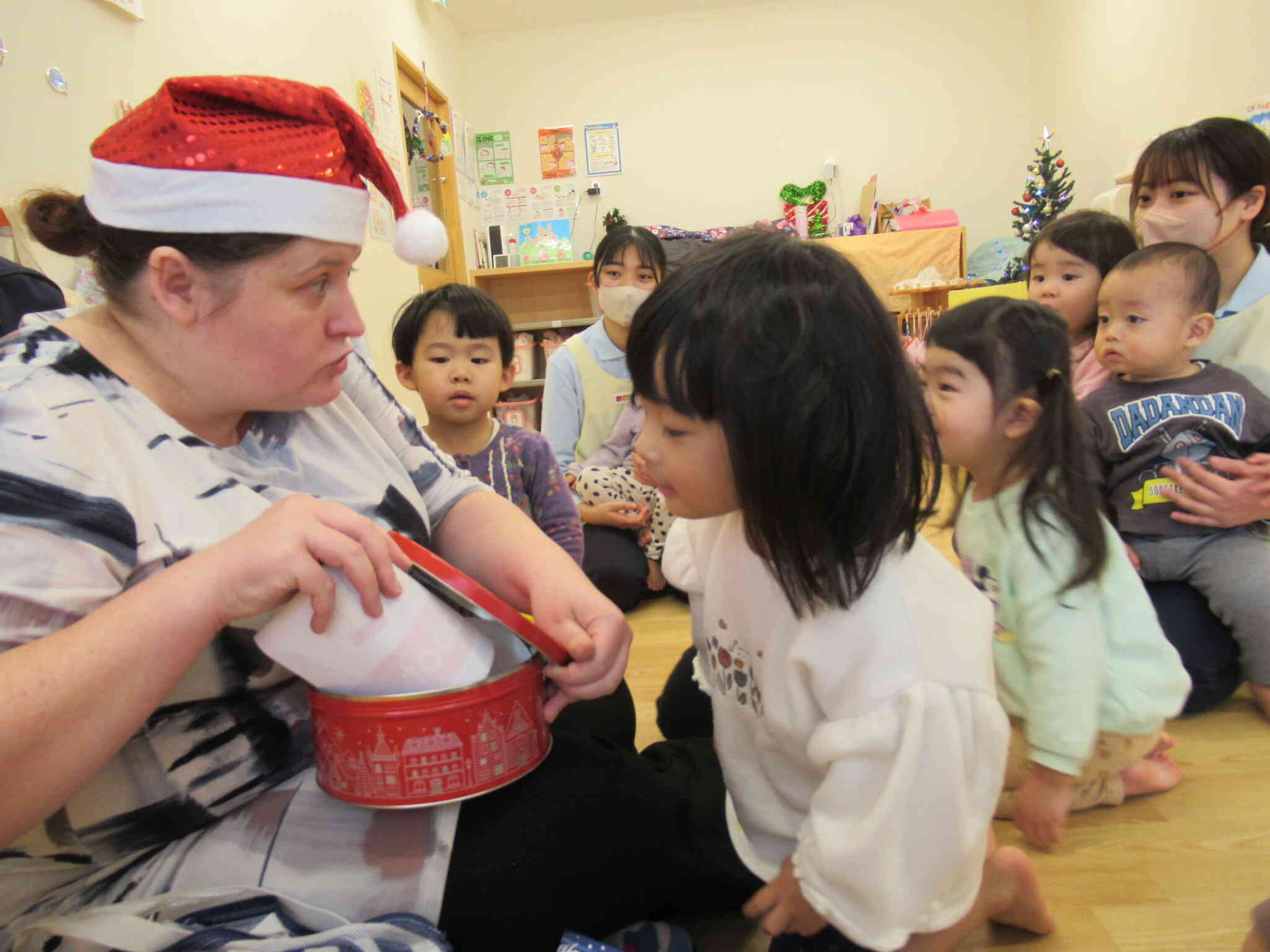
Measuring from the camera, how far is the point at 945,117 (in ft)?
16.5

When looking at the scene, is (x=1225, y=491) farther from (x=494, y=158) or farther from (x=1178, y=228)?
(x=494, y=158)

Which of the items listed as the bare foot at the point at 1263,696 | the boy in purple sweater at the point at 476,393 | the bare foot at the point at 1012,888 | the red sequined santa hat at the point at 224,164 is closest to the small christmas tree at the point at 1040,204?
the bare foot at the point at 1263,696

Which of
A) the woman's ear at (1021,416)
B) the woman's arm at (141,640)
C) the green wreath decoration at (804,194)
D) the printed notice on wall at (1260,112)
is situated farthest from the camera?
the green wreath decoration at (804,194)

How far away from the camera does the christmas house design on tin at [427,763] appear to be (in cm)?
64

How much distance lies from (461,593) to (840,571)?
32 centimetres

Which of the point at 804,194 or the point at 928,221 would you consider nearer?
the point at 928,221

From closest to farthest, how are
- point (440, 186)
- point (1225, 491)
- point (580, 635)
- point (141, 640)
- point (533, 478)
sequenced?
point (141, 640)
point (580, 635)
point (1225, 491)
point (533, 478)
point (440, 186)

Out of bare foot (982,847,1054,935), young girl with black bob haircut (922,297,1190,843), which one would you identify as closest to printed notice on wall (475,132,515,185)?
young girl with black bob haircut (922,297,1190,843)

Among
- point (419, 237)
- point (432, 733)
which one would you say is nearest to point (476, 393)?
point (419, 237)

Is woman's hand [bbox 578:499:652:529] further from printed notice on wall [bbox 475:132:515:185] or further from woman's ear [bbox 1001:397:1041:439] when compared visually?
printed notice on wall [bbox 475:132:515:185]

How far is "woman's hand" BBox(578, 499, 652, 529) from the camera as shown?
7.26ft

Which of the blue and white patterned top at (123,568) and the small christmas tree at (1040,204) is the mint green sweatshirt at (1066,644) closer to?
the blue and white patterned top at (123,568)

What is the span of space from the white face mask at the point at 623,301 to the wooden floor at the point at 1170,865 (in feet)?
5.28

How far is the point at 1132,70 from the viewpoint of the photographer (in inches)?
155
